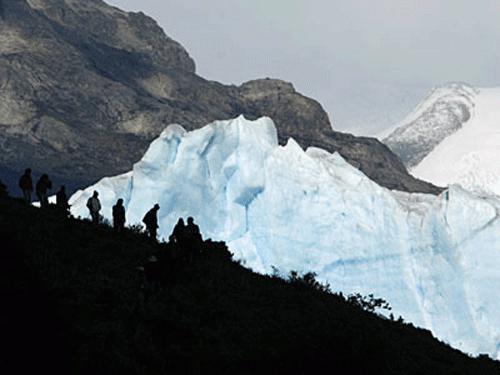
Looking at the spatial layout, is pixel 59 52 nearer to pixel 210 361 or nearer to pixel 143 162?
pixel 143 162

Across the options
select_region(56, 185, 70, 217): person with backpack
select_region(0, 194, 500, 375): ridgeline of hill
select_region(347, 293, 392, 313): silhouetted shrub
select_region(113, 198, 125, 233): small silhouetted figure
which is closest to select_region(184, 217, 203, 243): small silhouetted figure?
select_region(0, 194, 500, 375): ridgeline of hill

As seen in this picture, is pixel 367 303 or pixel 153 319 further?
pixel 367 303

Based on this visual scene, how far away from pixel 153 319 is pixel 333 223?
4840cm

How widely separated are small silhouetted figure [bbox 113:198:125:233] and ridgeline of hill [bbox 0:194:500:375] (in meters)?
0.30

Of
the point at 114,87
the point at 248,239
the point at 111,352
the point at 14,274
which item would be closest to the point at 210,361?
the point at 111,352

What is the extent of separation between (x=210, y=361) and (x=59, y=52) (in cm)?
16401

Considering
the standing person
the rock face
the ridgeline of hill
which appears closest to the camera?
the ridgeline of hill

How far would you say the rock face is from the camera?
143 metres

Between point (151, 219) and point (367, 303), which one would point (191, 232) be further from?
point (367, 303)

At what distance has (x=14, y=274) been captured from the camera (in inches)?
589

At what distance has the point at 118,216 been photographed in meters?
25.2

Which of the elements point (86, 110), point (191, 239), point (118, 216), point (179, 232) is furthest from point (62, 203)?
point (86, 110)

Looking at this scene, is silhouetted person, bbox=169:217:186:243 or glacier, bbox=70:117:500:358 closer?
silhouetted person, bbox=169:217:186:243

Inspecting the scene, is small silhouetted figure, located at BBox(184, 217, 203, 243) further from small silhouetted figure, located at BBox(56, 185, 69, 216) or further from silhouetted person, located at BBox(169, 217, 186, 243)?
small silhouetted figure, located at BBox(56, 185, 69, 216)
